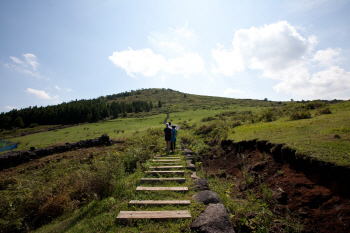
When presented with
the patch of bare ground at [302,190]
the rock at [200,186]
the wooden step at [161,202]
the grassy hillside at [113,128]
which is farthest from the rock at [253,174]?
the grassy hillside at [113,128]

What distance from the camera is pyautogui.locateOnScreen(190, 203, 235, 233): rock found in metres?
3.77

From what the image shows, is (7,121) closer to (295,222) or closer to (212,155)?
(212,155)

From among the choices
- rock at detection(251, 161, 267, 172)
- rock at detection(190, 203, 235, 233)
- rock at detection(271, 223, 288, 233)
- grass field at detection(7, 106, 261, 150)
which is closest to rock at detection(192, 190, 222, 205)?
rock at detection(190, 203, 235, 233)

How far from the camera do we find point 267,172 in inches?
256

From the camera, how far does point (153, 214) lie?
4.32m

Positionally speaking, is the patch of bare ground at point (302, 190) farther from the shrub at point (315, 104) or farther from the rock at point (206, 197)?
the shrub at point (315, 104)

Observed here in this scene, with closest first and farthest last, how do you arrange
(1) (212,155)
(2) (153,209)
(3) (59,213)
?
(2) (153,209)
(3) (59,213)
(1) (212,155)

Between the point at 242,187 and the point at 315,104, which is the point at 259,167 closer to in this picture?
the point at 242,187

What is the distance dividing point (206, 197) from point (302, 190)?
2.72m

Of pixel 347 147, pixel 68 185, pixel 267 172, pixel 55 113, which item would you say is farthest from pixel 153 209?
pixel 55 113

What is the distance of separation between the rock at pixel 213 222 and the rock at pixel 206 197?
0.52 meters

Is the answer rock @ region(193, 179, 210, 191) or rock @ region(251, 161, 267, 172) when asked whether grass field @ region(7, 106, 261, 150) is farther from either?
rock @ region(251, 161, 267, 172)

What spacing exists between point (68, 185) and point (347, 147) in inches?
417

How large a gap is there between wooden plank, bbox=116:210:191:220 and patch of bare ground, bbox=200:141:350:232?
88.3 inches
